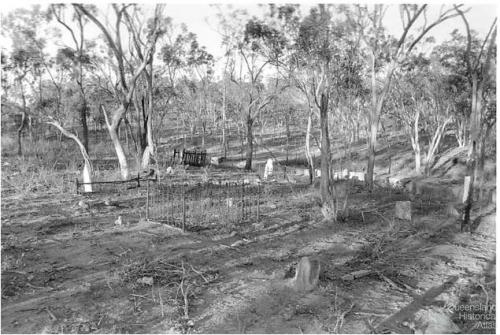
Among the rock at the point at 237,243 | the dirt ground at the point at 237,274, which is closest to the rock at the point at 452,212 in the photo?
the dirt ground at the point at 237,274

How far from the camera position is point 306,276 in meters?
5.80

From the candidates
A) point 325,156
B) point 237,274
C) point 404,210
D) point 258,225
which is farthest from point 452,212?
point 237,274

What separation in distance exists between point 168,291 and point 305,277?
204 cm

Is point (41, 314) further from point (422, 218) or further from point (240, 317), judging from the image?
point (422, 218)

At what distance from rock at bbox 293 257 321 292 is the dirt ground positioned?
0.43 feet

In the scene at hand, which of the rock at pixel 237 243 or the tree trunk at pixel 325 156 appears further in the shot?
the tree trunk at pixel 325 156

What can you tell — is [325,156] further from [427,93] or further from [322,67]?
[427,93]

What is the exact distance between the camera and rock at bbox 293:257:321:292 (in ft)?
18.9

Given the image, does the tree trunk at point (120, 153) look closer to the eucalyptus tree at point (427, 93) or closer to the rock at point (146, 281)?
the rock at point (146, 281)

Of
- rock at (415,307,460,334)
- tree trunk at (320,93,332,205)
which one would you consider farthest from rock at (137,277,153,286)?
tree trunk at (320,93,332,205)

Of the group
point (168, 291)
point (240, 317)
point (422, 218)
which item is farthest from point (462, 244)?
point (168, 291)

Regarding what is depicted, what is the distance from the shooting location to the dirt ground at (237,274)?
4.88 metres

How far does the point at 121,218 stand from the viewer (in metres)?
9.70

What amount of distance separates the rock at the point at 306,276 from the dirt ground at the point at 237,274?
0.43ft
